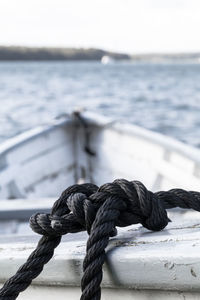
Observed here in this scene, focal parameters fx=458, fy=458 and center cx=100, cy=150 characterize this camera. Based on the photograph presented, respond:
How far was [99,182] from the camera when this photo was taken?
507 cm

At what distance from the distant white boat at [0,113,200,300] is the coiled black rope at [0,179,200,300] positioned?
5cm

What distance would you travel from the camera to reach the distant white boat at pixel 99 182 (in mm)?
1079

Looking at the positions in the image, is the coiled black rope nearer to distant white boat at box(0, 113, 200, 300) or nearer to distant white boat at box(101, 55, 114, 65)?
distant white boat at box(0, 113, 200, 300)

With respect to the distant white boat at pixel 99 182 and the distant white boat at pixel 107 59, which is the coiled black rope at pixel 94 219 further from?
the distant white boat at pixel 107 59

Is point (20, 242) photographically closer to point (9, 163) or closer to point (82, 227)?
point (82, 227)

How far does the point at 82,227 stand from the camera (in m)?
1.17

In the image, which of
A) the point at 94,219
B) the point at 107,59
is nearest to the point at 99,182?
the point at 94,219

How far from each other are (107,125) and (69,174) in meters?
0.70

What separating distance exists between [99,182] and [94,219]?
394 cm

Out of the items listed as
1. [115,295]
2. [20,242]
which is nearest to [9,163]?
[20,242]

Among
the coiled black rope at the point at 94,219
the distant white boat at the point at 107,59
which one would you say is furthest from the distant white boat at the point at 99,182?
the distant white boat at the point at 107,59

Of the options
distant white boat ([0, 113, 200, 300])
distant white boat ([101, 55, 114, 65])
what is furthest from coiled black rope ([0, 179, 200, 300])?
distant white boat ([101, 55, 114, 65])

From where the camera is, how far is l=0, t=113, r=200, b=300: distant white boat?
3.54ft

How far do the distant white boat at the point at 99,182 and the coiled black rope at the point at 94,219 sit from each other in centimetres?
5
